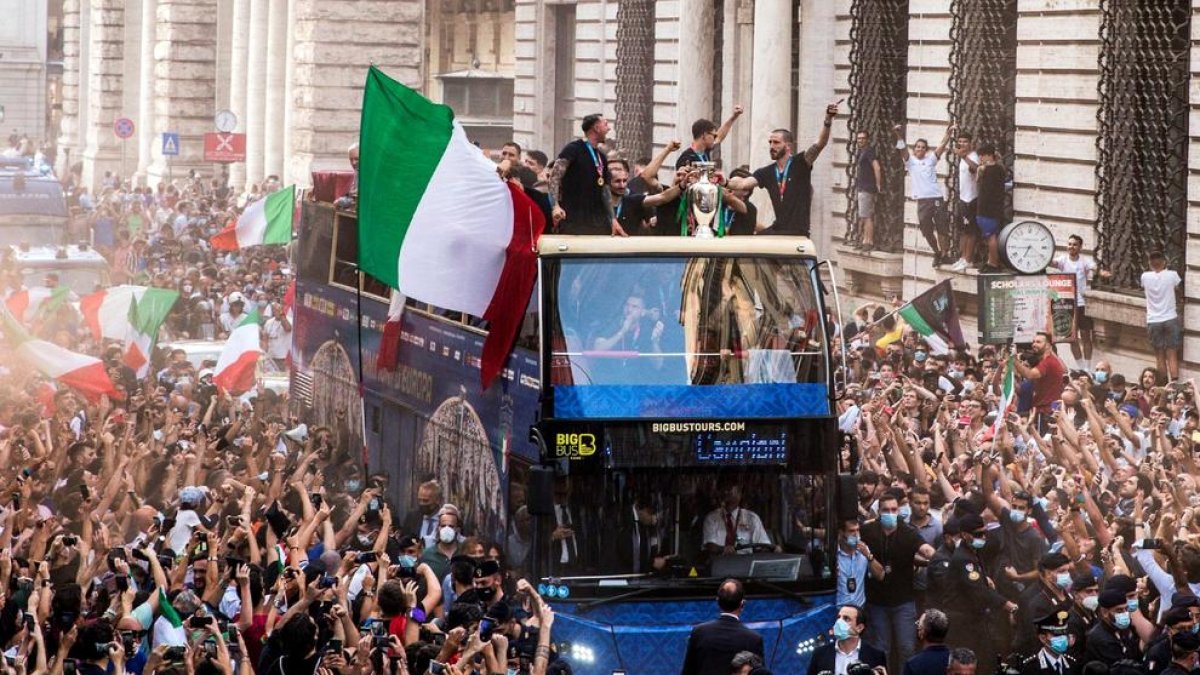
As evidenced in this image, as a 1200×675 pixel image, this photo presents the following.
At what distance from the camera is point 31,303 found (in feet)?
102

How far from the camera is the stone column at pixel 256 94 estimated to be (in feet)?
197

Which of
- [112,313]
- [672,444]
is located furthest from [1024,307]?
[112,313]

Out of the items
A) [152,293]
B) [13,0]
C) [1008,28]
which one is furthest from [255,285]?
[13,0]

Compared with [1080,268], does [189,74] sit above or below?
above

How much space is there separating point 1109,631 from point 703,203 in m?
4.54

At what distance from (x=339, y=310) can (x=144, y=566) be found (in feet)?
26.8

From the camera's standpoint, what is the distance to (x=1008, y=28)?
29547 mm

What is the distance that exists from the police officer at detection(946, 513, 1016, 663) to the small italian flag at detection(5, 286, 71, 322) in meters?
15.5

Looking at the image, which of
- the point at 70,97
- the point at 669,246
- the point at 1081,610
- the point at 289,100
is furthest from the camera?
the point at 70,97

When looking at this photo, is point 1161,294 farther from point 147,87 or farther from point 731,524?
point 147,87

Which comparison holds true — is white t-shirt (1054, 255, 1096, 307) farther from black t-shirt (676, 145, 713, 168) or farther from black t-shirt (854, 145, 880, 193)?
black t-shirt (676, 145, 713, 168)

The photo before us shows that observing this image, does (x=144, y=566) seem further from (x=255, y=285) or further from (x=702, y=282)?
(x=255, y=285)

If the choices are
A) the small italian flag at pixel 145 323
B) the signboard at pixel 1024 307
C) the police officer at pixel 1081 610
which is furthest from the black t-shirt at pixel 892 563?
the small italian flag at pixel 145 323

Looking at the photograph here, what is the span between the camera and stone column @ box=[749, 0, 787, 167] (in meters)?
33.6
